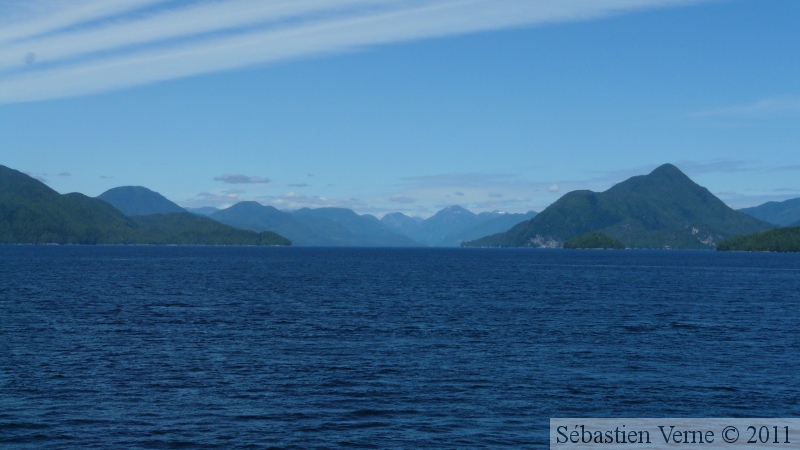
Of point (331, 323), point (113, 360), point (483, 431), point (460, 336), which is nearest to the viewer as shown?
point (483, 431)

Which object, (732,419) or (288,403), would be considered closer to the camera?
(732,419)

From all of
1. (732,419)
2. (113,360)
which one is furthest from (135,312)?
(732,419)

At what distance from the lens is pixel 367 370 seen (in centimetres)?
5644

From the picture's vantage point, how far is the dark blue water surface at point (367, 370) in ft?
135

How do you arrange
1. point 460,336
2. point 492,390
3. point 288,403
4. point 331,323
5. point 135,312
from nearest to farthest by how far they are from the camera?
point 288,403 → point 492,390 → point 460,336 → point 331,323 → point 135,312

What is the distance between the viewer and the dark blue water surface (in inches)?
1625

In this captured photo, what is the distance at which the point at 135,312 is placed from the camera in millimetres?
94688

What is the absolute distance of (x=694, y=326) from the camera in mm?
86125

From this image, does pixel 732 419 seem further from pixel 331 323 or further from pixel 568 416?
pixel 331 323

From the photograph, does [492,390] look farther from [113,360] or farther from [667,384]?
[113,360]

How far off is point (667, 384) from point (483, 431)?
1842cm

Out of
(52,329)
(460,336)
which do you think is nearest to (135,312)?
(52,329)

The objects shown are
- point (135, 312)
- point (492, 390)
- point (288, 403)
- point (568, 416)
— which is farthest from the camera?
point (135, 312)

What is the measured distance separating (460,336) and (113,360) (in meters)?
32.9
